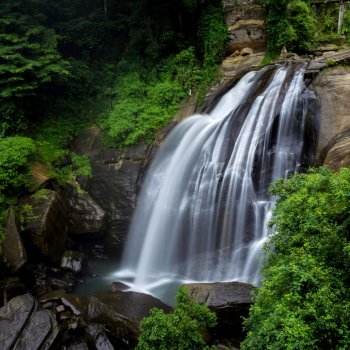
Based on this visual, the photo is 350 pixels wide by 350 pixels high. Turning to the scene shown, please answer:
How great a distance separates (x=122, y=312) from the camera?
9.27 meters

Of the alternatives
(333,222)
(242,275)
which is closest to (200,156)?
(242,275)

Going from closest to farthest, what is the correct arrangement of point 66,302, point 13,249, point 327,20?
point 66,302, point 13,249, point 327,20

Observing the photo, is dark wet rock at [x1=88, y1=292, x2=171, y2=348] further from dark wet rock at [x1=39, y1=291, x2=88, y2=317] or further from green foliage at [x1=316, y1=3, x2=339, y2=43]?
green foliage at [x1=316, y1=3, x2=339, y2=43]

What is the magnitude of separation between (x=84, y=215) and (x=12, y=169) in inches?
121

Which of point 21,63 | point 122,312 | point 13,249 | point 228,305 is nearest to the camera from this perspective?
point 228,305

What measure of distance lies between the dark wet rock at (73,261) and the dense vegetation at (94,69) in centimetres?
266

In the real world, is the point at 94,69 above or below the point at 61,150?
above

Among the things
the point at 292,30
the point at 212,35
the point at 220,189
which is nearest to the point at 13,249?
the point at 220,189

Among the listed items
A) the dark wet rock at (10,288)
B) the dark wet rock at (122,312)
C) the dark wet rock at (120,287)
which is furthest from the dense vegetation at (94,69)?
the dark wet rock at (122,312)

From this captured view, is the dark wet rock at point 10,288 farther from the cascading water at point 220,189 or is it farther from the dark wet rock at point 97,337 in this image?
the cascading water at point 220,189

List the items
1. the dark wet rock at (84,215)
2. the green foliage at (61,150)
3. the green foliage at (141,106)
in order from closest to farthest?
the dark wet rock at (84,215) → the green foliage at (61,150) → the green foliage at (141,106)

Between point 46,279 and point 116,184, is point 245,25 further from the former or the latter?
point 46,279

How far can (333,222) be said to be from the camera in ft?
21.0

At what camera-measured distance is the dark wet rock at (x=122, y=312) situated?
8.83m
